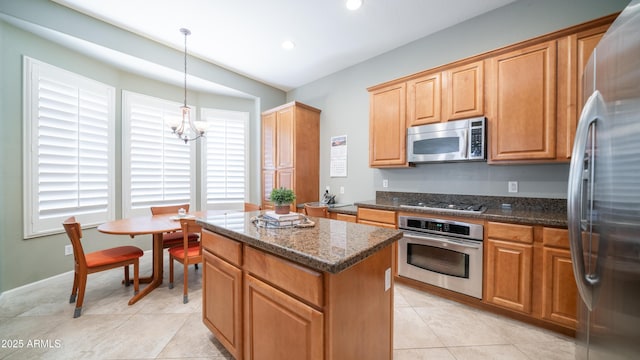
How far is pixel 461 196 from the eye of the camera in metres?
2.71

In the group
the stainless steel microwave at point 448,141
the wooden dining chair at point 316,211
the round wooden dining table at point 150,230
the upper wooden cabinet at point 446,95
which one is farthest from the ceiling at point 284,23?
the round wooden dining table at point 150,230

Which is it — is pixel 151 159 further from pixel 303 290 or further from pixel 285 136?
pixel 303 290

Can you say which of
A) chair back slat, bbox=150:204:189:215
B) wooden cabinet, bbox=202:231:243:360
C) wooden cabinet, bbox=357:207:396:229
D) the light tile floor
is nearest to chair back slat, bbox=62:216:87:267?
the light tile floor

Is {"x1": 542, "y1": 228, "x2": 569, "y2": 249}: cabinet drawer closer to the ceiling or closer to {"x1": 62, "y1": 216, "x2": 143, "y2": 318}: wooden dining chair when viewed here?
the ceiling

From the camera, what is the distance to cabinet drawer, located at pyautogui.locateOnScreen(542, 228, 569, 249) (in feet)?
5.71

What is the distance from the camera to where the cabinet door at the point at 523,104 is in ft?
6.56

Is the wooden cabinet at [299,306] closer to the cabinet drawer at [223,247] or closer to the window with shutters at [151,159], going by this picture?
the cabinet drawer at [223,247]

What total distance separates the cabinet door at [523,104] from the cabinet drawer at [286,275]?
232 cm

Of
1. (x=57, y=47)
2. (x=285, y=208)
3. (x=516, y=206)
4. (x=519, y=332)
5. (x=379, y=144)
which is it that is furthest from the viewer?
(x=379, y=144)

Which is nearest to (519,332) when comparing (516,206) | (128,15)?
(516,206)

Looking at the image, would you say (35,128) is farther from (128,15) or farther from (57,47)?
(128,15)

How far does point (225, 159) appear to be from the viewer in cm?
440

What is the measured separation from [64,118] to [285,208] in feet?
10.9

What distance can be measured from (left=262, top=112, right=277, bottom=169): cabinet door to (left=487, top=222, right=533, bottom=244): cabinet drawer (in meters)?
3.33
